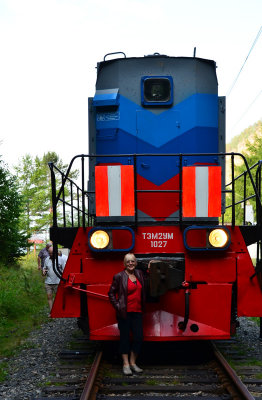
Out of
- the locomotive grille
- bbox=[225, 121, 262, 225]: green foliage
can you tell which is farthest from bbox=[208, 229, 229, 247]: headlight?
bbox=[225, 121, 262, 225]: green foliage

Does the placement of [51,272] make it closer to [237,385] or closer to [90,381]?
[90,381]

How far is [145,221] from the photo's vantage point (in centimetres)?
636

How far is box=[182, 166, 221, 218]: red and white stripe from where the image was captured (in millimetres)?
5668

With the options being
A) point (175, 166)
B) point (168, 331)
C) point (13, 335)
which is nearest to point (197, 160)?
point (175, 166)

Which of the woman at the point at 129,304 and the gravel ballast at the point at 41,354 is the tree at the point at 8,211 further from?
the woman at the point at 129,304

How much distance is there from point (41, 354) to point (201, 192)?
303 cm

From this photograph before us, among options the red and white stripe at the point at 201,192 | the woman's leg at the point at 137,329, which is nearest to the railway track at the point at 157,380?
the woman's leg at the point at 137,329

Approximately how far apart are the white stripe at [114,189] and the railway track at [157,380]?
1.74m

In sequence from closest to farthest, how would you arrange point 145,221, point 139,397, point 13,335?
point 139,397 < point 145,221 < point 13,335

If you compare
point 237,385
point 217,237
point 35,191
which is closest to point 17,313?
point 217,237

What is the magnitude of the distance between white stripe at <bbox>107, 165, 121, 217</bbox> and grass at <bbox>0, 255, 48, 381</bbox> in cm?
224

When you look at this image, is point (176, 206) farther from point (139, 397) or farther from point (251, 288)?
point (139, 397)

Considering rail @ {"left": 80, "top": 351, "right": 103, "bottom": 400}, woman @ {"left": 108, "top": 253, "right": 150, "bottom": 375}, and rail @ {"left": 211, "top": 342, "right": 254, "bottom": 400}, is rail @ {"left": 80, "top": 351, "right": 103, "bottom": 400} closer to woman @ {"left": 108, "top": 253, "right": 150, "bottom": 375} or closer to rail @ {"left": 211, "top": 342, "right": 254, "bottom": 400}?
woman @ {"left": 108, "top": 253, "right": 150, "bottom": 375}

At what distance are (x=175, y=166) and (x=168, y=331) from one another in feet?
7.35
